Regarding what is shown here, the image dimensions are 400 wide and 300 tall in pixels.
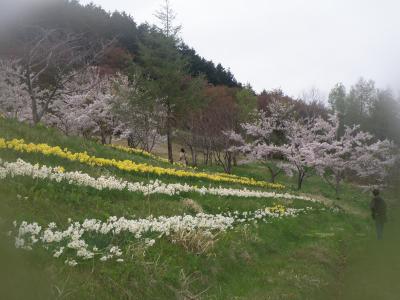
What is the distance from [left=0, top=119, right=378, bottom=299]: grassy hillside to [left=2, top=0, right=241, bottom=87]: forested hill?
2129 cm

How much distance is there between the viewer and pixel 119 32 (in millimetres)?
46938

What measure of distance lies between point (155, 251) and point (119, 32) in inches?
1641

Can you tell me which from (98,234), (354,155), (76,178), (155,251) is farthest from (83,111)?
(98,234)

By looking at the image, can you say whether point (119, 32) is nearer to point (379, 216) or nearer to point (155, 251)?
point (379, 216)

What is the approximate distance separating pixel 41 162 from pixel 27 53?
→ 17460 millimetres

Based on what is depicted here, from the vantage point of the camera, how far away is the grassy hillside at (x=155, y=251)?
6035 millimetres

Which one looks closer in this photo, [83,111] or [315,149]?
[315,149]

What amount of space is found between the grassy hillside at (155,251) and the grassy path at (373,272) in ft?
1.33

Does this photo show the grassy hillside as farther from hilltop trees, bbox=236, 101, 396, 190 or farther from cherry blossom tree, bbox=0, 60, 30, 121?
hilltop trees, bbox=236, 101, 396, 190

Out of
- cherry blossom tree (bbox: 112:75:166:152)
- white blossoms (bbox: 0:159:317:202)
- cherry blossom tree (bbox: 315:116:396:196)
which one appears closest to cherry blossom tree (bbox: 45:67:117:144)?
cherry blossom tree (bbox: 112:75:166:152)

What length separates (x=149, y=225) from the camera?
351 inches

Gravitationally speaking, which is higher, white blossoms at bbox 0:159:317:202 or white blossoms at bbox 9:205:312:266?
white blossoms at bbox 0:159:317:202

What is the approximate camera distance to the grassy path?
34.1ft

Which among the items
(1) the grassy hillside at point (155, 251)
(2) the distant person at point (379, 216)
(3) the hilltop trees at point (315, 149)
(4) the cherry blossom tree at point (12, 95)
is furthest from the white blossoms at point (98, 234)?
(4) the cherry blossom tree at point (12, 95)
